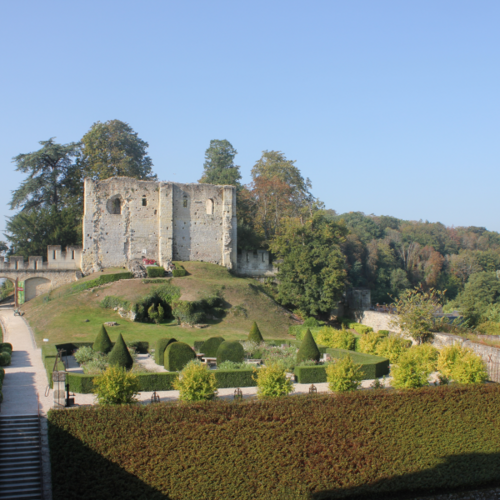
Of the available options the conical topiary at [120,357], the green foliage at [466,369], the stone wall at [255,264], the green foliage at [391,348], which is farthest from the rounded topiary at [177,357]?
the stone wall at [255,264]

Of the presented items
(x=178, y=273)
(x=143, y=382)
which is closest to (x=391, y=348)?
(x=143, y=382)

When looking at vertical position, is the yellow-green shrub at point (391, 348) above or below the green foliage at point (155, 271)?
below

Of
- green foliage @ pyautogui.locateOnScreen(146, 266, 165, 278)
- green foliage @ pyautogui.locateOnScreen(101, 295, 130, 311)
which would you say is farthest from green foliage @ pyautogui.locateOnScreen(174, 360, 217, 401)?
green foliage @ pyautogui.locateOnScreen(146, 266, 165, 278)

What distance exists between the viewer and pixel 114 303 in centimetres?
3180

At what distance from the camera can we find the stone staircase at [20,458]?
12008 mm

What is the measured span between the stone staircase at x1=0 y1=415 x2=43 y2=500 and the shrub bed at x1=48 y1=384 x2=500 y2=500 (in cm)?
66

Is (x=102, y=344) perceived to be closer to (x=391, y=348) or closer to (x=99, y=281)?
(x=391, y=348)

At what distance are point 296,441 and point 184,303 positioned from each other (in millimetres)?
18620

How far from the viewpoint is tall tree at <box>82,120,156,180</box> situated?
147 ft

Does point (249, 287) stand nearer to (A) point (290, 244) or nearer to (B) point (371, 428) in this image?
(A) point (290, 244)

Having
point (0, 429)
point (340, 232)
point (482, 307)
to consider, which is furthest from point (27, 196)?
point (482, 307)

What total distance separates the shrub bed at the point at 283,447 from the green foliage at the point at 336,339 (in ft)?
27.8

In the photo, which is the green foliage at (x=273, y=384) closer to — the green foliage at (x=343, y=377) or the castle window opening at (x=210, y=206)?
the green foliage at (x=343, y=377)

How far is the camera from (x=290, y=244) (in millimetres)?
40562
